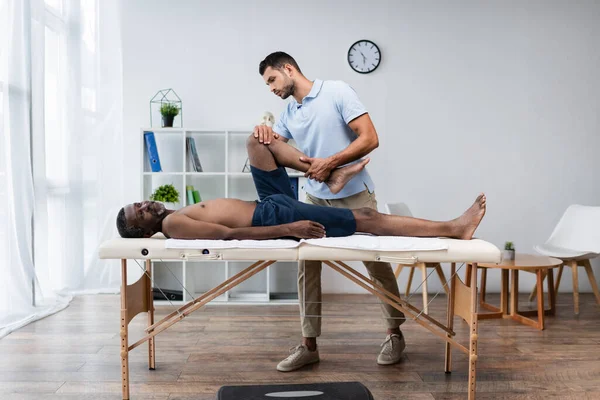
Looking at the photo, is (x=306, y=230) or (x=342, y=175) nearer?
(x=306, y=230)

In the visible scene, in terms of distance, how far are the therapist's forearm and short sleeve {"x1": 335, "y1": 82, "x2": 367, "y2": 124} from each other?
0.12m

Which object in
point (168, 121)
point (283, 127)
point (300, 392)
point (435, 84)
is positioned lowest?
point (300, 392)

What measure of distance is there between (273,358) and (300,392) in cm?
83

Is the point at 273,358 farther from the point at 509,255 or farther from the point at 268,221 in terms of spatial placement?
the point at 509,255

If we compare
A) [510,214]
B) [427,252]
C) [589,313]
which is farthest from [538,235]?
[427,252]

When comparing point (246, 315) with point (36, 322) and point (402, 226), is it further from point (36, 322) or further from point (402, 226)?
point (402, 226)

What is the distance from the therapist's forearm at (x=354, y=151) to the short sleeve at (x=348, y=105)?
124mm

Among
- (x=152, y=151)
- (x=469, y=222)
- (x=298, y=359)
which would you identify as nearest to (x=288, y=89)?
(x=469, y=222)

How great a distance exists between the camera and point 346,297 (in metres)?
4.11

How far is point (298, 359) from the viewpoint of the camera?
2.46m

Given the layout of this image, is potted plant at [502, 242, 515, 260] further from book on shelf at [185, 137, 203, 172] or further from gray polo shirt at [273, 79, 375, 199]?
book on shelf at [185, 137, 203, 172]

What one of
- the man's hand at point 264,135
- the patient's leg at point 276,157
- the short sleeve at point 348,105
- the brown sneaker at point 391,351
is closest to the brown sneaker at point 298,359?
the brown sneaker at point 391,351

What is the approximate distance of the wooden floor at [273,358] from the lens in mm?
2227

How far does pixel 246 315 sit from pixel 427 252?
1807mm
